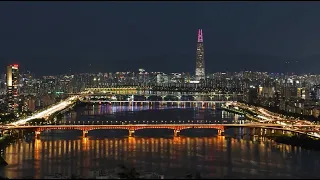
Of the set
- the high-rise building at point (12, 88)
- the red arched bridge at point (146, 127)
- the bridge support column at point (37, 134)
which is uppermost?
the high-rise building at point (12, 88)

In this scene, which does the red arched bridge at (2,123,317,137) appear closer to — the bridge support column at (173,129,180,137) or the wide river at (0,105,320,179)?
the bridge support column at (173,129,180,137)

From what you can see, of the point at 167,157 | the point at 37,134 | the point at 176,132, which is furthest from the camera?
the point at 176,132

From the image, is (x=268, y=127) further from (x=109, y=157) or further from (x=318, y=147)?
(x=109, y=157)

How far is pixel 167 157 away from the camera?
1305 centimetres

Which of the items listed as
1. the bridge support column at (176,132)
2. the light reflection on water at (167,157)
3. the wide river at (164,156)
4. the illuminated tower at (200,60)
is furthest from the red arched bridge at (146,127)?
the illuminated tower at (200,60)

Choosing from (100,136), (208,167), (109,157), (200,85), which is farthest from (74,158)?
(200,85)

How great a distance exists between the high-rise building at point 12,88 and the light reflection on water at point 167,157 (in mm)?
9318

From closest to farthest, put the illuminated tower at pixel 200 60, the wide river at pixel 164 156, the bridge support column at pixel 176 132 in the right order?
the wide river at pixel 164 156
the bridge support column at pixel 176 132
the illuminated tower at pixel 200 60

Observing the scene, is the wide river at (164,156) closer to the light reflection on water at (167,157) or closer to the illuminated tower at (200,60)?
the light reflection on water at (167,157)

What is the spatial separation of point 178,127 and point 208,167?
5130 mm

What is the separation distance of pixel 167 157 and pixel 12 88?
15732 millimetres

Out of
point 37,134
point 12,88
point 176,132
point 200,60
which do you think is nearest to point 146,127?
point 176,132

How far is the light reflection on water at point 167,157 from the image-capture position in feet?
37.7

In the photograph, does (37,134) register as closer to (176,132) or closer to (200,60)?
(176,132)
